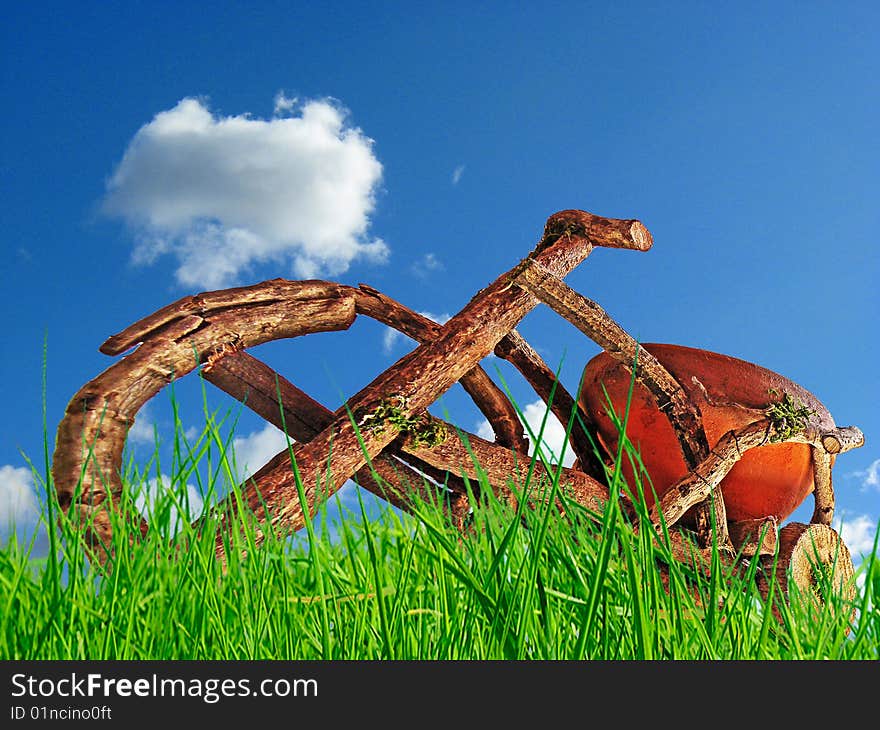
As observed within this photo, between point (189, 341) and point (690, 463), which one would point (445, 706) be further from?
point (690, 463)

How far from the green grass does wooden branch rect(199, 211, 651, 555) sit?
0.75 meters

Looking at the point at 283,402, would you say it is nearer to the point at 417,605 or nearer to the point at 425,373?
the point at 425,373

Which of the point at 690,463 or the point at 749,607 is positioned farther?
→ the point at 690,463

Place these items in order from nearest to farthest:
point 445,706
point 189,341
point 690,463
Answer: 1. point 445,706
2. point 189,341
3. point 690,463

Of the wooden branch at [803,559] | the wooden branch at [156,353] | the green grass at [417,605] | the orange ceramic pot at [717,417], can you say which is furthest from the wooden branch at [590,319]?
the green grass at [417,605]

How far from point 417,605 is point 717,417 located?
80.2 inches

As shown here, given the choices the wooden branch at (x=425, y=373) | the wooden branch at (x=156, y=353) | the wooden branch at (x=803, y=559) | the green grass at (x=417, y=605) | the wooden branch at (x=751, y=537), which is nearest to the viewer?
the green grass at (x=417, y=605)

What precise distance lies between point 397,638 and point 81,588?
466mm

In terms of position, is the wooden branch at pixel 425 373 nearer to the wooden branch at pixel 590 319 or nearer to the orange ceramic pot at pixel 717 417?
the wooden branch at pixel 590 319

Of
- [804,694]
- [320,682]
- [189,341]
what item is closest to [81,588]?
[320,682]

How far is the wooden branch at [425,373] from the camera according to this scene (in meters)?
2.21

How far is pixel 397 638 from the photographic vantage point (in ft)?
3.52

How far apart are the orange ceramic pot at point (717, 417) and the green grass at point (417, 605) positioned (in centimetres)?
171

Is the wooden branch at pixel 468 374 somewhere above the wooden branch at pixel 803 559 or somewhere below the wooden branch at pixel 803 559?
above
